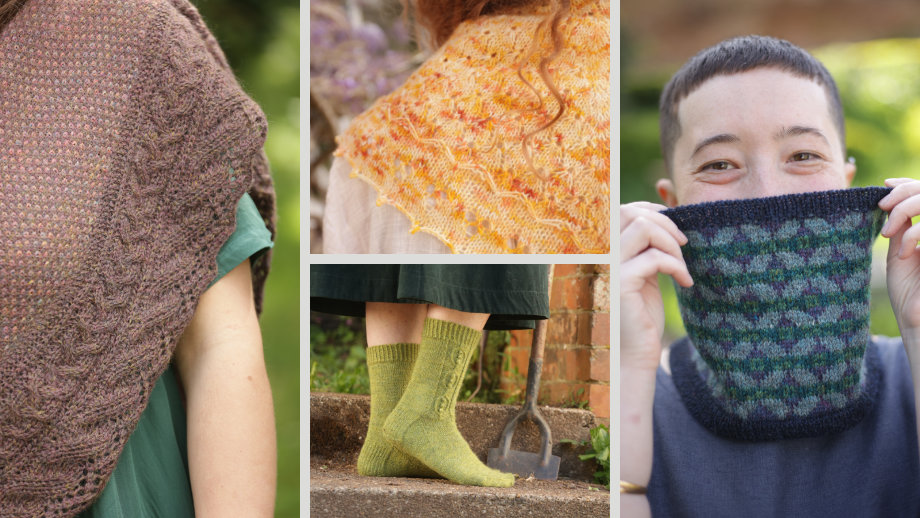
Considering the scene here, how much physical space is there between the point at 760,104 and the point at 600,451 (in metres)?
Result: 0.54

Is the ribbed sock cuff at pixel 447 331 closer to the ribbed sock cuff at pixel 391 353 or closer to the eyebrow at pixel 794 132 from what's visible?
the ribbed sock cuff at pixel 391 353

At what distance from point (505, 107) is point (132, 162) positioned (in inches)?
19.9

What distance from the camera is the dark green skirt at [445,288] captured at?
95 cm

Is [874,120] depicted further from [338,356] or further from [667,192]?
[338,356]

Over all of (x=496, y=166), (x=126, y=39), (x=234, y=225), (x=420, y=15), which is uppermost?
(x=420, y=15)

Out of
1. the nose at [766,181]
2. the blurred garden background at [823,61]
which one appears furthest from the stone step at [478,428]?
the blurred garden background at [823,61]

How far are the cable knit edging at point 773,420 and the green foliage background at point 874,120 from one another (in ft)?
0.98

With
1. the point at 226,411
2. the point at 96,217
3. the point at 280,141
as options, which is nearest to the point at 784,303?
the point at 226,411

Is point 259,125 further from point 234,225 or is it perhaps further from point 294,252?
point 294,252

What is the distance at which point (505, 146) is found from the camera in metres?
1.04

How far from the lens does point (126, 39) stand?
89cm

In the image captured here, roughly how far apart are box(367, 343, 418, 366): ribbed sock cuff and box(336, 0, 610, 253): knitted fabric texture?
0.15m

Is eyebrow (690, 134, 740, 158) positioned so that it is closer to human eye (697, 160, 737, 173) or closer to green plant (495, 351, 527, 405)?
human eye (697, 160, 737, 173)

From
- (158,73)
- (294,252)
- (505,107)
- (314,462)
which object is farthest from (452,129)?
(294,252)
